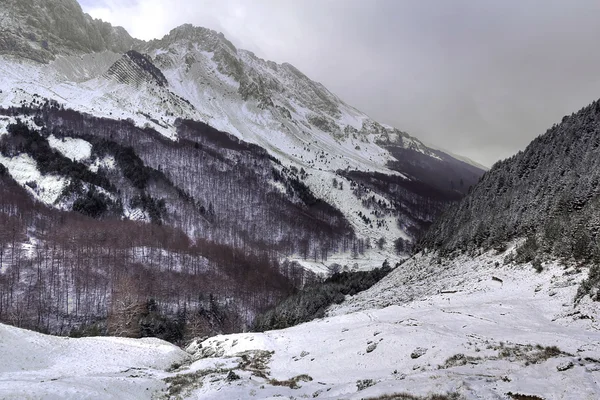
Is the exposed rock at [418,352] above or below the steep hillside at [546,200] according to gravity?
below

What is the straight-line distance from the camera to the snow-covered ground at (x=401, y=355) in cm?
1485

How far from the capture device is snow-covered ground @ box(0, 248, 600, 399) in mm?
14852

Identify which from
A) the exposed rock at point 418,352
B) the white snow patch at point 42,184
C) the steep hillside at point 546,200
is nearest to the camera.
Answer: the exposed rock at point 418,352

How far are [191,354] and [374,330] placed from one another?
23.2 metres

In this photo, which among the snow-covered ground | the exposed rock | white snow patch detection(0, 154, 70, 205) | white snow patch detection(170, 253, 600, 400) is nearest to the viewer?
white snow patch detection(170, 253, 600, 400)

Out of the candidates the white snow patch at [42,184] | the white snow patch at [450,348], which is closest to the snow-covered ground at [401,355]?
the white snow patch at [450,348]

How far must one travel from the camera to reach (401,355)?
2106cm

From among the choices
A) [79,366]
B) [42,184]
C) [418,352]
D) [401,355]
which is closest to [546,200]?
[418,352]

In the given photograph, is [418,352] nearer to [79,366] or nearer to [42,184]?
[79,366]

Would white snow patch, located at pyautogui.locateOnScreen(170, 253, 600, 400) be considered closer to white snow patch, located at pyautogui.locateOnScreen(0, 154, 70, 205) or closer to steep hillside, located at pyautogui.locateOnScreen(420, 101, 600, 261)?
steep hillside, located at pyautogui.locateOnScreen(420, 101, 600, 261)

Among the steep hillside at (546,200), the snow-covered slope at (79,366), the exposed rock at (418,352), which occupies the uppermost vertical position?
the steep hillside at (546,200)

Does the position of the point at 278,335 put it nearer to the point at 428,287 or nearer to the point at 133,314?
the point at 428,287

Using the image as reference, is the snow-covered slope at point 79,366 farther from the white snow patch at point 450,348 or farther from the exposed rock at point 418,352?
the exposed rock at point 418,352

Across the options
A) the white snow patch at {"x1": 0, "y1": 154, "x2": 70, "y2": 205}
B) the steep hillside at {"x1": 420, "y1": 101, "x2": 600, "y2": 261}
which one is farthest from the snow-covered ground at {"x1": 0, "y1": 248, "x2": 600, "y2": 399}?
the white snow patch at {"x1": 0, "y1": 154, "x2": 70, "y2": 205}
